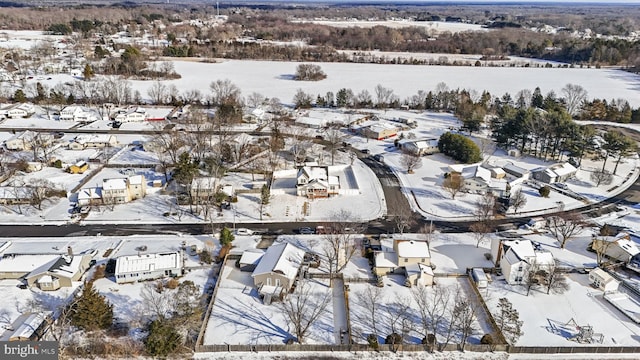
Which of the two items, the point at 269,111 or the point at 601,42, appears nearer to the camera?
the point at 269,111

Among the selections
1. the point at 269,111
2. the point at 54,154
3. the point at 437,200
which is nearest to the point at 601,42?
the point at 269,111

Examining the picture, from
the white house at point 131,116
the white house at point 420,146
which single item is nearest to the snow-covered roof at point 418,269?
the white house at point 420,146

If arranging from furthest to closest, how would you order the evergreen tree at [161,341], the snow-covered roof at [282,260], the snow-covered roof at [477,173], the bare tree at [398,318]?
the snow-covered roof at [477,173] → the snow-covered roof at [282,260] → the bare tree at [398,318] → the evergreen tree at [161,341]

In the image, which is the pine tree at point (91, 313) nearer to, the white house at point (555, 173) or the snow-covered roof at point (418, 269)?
the snow-covered roof at point (418, 269)

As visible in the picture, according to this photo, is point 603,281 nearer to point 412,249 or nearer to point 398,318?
point 412,249

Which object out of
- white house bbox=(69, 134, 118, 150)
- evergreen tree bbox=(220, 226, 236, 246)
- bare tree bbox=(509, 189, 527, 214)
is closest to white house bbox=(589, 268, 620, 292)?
bare tree bbox=(509, 189, 527, 214)

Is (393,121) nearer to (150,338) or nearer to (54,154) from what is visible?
(54,154)

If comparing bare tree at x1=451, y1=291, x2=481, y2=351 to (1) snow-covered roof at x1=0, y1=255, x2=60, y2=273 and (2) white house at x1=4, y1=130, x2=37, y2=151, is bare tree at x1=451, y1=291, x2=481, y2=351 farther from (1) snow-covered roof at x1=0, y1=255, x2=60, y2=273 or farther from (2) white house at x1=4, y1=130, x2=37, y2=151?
(2) white house at x1=4, y1=130, x2=37, y2=151
